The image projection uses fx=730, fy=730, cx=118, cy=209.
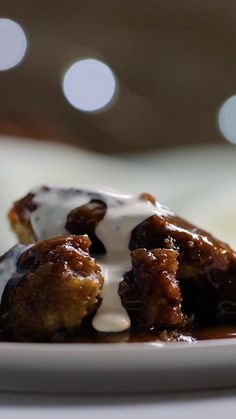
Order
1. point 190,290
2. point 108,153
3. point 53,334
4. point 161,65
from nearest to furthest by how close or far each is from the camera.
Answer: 1. point 53,334
2. point 190,290
3. point 108,153
4. point 161,65

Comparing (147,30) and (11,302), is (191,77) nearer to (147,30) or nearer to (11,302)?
(147,30)

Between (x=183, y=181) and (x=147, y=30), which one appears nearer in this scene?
(x=183, y=181)

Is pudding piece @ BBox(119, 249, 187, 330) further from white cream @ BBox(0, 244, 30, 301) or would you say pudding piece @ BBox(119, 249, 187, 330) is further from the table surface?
the table surface

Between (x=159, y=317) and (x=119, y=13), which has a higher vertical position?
(x=119, y=13)

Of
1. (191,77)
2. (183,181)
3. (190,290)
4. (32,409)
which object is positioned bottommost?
(32,409)

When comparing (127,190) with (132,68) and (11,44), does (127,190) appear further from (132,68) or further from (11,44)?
(11,44)

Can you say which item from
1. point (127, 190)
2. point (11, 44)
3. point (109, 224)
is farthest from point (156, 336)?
point (11, 44)

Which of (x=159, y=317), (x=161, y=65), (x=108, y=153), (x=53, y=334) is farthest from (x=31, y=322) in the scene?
(x=161, y=65)

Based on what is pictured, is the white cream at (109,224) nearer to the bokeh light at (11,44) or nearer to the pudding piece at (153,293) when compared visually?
the pudding piece at (153,293)
